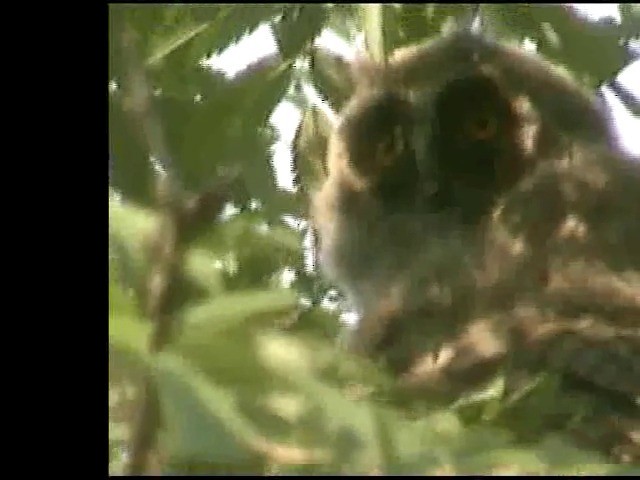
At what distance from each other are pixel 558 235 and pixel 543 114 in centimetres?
11

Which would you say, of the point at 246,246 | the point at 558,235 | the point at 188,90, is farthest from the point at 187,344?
the point at 558,235

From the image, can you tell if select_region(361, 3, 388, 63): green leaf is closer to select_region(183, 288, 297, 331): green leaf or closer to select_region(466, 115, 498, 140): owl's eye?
select_region(466, 115, 498, 140): owl's eye

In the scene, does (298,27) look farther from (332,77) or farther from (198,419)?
(198,419)

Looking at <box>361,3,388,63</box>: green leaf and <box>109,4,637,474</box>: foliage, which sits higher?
<box>361,3,388,63</box>: green leaf

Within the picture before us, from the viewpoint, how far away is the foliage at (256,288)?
1.86 feet

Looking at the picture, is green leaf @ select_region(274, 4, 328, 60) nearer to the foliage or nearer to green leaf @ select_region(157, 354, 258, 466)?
the foliage

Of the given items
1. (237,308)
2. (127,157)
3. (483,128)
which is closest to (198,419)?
(237,308)

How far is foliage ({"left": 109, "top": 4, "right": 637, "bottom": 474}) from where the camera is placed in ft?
1.86

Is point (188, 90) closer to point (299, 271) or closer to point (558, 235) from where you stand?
point (299, 271)

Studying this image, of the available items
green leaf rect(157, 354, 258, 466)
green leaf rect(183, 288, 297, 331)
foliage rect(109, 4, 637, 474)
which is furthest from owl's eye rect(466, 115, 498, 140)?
green leaf rect(157, 354, 258, 466)

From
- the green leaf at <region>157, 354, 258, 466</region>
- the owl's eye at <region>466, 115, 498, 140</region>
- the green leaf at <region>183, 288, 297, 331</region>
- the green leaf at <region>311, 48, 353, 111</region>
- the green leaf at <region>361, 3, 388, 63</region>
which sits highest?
the green leaf at <region>361, 3, 388, 63</region>
